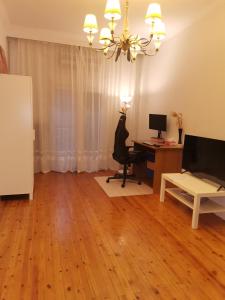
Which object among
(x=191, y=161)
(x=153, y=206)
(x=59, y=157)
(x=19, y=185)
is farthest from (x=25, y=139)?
(x=191, y=161)

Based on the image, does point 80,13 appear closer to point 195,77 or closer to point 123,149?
point 195,77

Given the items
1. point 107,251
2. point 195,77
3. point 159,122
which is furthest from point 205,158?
point 107,251

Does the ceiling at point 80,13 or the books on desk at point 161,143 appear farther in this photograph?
the books on desk at point 161,143

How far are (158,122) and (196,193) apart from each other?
81.9 inches

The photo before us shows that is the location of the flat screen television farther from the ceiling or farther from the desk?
the ceiling

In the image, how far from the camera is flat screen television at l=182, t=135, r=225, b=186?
291 cm

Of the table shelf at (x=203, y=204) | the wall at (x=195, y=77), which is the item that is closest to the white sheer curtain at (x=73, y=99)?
the wall at (x=195, y=77)

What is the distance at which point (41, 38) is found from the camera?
446 centimetres

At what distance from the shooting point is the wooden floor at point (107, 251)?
182 cm

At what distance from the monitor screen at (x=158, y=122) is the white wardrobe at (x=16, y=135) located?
2391 millimetres

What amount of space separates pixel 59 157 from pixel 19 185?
5.52 feet

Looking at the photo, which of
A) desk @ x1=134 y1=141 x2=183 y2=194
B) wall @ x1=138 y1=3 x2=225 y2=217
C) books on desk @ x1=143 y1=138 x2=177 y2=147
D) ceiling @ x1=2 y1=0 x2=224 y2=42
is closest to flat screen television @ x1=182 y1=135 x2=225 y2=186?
wall @ x1=138 y1=3 x2=225 y2=217

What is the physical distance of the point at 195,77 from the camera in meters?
3.73

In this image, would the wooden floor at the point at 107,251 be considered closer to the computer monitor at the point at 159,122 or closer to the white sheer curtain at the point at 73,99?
the computer monitor at the point at 159,122
